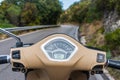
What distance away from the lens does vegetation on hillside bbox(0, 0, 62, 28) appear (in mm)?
52062

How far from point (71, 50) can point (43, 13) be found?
225 feet

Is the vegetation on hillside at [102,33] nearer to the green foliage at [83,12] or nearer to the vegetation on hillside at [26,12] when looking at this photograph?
the green foliage at [83,12]

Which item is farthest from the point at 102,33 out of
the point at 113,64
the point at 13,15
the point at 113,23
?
the point at 13,15

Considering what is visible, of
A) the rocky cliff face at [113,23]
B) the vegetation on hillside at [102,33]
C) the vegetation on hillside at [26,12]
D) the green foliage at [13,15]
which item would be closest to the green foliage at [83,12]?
the vegetation on hillside at [102,33]

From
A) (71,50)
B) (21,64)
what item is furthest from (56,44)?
(21,64)

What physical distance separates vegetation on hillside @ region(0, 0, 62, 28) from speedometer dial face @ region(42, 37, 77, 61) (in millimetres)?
36226

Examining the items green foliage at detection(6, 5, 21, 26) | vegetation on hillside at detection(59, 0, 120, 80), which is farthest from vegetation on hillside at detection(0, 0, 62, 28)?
vegetation on hillside at detection(59, 0, 120, 80)

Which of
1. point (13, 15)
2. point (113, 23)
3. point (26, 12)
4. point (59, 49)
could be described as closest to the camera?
point (59, 49)

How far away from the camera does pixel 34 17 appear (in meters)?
60.8

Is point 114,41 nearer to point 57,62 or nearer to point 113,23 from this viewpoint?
point 113,23

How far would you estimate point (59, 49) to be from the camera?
9.95 feet

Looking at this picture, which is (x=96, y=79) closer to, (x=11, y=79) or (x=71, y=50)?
(x=11, y=79)

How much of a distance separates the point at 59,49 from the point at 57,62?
210mm

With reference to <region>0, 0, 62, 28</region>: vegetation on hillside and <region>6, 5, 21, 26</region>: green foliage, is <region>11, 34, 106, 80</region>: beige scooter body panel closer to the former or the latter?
<region>0, 0, 62, 28</region>: vegetation on hillside
